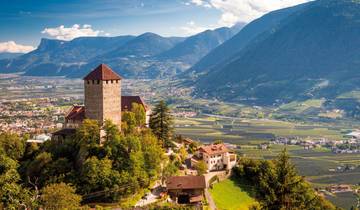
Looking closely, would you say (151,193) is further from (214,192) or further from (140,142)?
(214,192)

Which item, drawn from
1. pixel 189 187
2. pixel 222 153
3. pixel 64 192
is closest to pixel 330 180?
pixel 222 153

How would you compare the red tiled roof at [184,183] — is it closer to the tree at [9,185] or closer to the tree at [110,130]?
the tree at [110,130]

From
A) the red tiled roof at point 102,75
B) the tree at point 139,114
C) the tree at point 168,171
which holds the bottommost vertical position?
the tree at point 168,171

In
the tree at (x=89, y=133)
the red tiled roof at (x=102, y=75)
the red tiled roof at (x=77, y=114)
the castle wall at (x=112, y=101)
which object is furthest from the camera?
the red tiled roof at (x=77, y=114)

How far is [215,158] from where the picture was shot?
265 feet

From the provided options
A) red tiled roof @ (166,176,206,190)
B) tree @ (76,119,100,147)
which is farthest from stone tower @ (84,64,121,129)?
red tiled roof @ (166,176,206,190)

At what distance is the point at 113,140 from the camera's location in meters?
62.2

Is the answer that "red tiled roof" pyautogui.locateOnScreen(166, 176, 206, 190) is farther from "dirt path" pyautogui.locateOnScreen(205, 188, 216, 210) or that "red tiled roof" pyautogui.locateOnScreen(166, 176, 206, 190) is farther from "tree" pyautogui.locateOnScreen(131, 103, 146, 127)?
"tree" pyautogui.locateOnScreen(131, 103, 146, 127)

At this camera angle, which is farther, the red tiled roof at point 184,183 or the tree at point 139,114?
the tree at point 139,114

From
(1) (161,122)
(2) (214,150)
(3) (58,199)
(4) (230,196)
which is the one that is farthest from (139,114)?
(3) (58,199)

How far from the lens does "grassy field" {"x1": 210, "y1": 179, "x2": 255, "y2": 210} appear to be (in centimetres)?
6838

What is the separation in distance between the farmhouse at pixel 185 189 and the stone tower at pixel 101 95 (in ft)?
41.4

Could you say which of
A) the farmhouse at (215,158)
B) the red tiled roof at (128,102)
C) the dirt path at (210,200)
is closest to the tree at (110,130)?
the dirt path at (210,200)

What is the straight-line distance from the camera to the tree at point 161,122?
252ft
